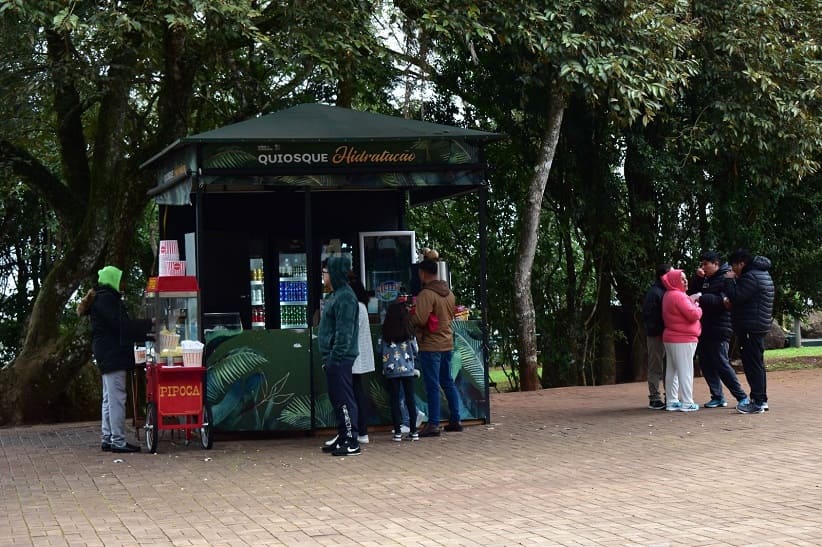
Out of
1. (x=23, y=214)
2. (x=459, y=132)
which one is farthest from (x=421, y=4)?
(x=23, y=214)

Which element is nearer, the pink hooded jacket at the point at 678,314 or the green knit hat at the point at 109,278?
the green knit hat at the point at 109,278

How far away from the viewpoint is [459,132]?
42.1 feet

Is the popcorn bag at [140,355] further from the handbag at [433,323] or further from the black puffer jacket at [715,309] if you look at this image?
the black puffer jacket at [715,309]

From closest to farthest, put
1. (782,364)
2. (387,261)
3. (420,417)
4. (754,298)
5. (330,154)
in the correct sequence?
(330,154) → (420,417) → (754,298) → (387,261) → (782,364)

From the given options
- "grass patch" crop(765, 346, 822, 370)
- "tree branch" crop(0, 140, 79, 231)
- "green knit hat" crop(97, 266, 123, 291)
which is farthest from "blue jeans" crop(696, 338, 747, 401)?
"tree branch" crop(0, 140, 79, 231)

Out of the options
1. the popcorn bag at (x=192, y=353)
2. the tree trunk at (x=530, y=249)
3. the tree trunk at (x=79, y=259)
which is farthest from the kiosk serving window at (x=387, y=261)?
the tree trunk at (x=530, y=249)

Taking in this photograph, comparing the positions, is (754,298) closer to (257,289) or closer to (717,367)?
(717,367)

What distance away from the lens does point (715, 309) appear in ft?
46.0

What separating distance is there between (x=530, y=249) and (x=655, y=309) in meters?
4.64

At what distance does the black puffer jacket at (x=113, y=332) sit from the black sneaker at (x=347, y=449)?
2.34 meters

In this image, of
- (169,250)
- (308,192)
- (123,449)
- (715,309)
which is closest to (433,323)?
(308,192)

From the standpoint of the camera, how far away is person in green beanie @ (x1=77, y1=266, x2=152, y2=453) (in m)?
12.1

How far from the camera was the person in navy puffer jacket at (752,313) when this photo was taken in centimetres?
1344

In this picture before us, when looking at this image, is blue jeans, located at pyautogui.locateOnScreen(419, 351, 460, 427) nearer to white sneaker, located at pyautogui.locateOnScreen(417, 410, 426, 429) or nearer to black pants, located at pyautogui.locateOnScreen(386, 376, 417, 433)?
black pants, located at pyautogui.locateOnScreen(386, 376, 417, 433)
